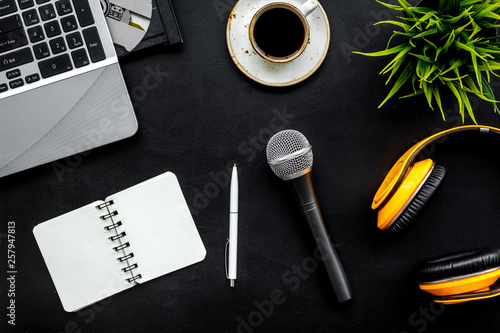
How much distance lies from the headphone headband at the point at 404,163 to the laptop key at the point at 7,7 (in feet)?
2.16

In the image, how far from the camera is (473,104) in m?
0.73

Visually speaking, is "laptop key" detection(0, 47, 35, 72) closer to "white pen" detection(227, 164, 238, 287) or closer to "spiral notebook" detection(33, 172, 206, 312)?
"spiral notebook" detection(33, 172, 206, 312)

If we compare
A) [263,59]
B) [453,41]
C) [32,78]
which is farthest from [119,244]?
[453,41]

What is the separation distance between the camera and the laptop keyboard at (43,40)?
0.64m

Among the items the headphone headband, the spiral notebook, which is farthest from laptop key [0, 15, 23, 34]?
the headphone headband

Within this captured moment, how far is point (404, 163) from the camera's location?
65cm

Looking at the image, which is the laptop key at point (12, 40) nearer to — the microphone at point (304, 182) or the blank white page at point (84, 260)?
the blank white page at point (84, 260)

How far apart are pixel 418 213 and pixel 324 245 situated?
16 centimetres

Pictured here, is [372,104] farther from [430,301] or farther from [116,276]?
[116,276]

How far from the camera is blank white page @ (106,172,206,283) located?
732mm

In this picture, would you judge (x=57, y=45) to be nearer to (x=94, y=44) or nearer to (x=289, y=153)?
(x=94, y=44)

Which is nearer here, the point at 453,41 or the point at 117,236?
the point at 453,41

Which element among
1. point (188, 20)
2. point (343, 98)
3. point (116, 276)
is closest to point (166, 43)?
point (188, 20)

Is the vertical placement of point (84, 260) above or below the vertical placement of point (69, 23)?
below
